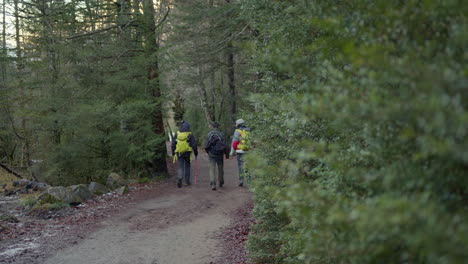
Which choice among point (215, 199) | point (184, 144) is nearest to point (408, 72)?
point (215, 199)

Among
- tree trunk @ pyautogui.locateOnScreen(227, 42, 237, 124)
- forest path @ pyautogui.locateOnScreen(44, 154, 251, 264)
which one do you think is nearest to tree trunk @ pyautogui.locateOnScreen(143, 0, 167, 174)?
forest path @ pyautogui.locateOnScreen(44, 154, 251, 264)

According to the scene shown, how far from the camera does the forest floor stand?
7.09 meters

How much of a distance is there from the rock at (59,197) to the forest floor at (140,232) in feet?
0.90

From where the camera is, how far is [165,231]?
8.60 metres

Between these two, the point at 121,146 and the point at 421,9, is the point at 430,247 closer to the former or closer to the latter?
the point at 421,9

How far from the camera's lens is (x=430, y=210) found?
1.60m

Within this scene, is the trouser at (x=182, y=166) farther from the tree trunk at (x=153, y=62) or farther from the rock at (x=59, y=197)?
the rock at (x=59, y=197)

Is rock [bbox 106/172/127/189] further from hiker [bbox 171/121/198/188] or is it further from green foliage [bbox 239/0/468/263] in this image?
green foliage [bbox 239/0/468/263]

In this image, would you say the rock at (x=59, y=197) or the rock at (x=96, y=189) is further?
the rock at (x=96, y=189)

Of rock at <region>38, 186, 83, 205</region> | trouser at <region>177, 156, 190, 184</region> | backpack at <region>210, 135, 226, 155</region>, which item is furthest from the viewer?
trouser at <region>177, 156, 190, 184</region>

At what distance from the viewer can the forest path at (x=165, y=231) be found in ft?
23.2

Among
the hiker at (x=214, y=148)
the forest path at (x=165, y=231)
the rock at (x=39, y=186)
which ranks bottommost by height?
the forest path at (x=165, y=231)

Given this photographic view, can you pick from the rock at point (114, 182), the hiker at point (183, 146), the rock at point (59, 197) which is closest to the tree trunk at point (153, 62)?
the hiker at point (183, 146)

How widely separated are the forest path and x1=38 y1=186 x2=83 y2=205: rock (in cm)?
142
